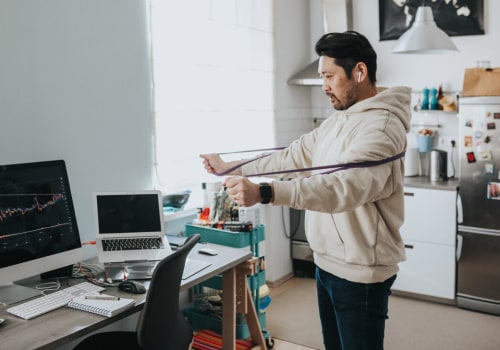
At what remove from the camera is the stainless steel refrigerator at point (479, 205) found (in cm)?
371

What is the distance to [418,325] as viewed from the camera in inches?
143

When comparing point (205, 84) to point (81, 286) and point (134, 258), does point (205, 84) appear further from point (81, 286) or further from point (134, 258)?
point (81, 286)

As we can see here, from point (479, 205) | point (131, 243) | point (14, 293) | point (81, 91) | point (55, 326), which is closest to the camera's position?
point (55, 326)

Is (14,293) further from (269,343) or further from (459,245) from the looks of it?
(459,245)

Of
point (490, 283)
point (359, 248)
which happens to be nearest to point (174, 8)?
point (359, 248)

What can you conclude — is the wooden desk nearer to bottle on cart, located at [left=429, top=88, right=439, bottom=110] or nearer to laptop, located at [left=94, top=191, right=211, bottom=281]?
laptop, located at [left=94, top=191, right=211, bottom=281]

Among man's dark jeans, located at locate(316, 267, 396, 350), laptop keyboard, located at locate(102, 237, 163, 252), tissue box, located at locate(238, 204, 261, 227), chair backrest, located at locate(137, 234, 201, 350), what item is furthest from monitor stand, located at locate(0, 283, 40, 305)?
tissue box, located at locate(238, 204, 261, 227)

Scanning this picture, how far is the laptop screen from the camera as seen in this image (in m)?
2.55

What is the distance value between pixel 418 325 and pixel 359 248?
195cm

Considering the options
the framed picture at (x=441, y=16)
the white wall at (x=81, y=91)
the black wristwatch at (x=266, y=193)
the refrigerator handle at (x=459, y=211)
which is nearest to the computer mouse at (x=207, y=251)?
the white wall at (x=81, y=91)

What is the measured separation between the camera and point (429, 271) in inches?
157

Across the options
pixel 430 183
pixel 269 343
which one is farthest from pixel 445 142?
pixel 269 343

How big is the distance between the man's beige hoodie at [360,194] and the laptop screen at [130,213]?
2.69 feet

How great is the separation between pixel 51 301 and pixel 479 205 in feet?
9.43
